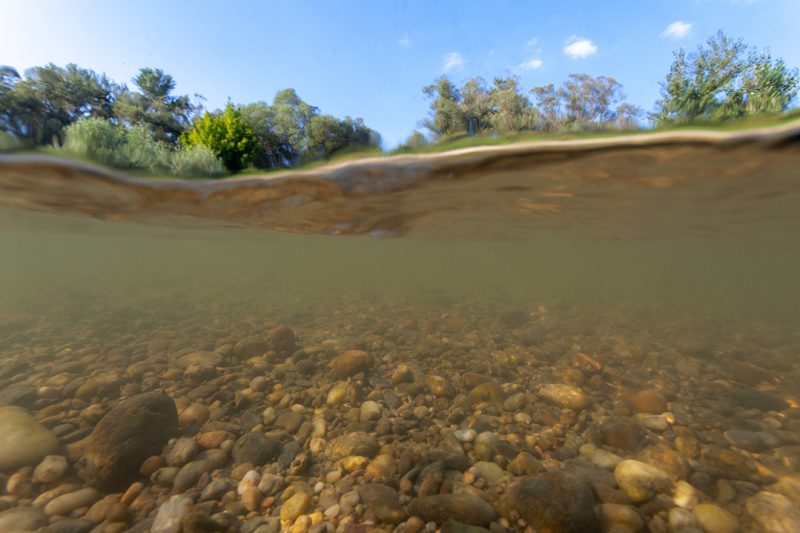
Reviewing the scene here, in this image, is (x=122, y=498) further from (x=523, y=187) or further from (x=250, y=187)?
(x=523, y=187)

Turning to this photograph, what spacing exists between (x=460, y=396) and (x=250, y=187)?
303 inches

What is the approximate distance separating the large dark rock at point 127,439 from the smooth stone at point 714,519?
7526 millimetres

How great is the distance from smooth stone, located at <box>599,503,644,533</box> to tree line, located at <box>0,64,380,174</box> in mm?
6927

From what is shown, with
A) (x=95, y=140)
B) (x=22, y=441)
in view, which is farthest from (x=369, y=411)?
(x=95, y=140)

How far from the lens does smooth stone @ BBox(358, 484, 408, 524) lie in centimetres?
409

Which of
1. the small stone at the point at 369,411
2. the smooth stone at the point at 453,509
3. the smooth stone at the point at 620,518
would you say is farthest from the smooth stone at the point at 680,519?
the small stone at the point at 369,411

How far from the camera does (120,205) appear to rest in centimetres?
1164

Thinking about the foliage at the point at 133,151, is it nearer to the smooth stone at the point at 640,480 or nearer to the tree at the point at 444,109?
the tree at the point at 444,109

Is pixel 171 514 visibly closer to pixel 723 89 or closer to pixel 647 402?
pixel 647 402

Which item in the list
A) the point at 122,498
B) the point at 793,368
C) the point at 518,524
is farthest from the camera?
the point at 793,368

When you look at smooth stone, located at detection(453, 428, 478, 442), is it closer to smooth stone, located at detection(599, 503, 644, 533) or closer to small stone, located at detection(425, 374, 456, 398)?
small stone, located at detection(425, 374, 456, 398)

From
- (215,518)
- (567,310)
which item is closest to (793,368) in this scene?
(567,310)

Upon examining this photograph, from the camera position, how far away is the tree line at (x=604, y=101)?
236 inches

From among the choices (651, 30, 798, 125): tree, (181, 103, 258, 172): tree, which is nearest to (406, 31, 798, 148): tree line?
(651, 30, 798, 125): tree
